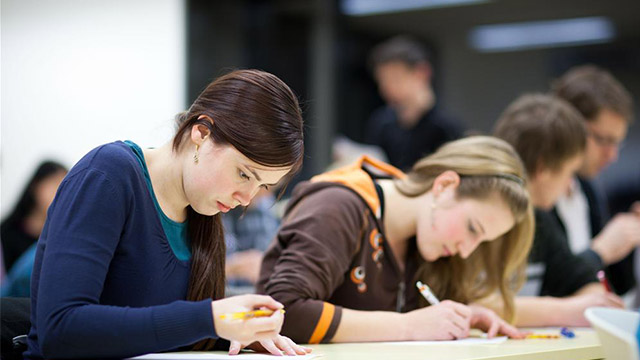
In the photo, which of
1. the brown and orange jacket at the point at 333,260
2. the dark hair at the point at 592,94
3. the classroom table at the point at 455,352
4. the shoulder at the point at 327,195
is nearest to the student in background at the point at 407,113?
the dark hair at the point at 592,94

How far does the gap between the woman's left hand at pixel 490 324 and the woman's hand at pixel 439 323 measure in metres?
0.11

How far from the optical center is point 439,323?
163 centimetres

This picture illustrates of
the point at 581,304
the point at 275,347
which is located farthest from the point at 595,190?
the point at 275,347

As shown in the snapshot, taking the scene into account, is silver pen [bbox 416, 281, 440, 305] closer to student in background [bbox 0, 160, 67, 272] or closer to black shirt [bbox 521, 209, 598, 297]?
black shirt [bbox 521, 209, 598, 297]

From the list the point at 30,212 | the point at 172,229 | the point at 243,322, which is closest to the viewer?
the point at 243,322

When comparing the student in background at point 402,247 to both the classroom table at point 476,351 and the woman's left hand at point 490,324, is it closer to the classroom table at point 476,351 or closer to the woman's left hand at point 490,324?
the woman's left hand at point 490,324

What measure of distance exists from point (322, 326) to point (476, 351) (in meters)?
0.32

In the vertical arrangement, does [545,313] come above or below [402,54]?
below

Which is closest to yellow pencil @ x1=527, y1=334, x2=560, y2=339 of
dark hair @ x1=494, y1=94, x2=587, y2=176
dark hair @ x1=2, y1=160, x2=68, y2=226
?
dark hair @ x1=494, y1=94, x2=587, y2=176

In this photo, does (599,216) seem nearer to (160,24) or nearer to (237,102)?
(237,102)

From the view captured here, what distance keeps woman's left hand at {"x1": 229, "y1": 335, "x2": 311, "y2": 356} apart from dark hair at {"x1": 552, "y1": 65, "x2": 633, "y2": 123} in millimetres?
1876

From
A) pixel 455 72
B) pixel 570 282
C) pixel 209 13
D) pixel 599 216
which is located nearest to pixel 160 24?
pixel 209 13

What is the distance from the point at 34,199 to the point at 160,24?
5.77 ft

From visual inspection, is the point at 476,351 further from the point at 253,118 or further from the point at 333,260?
the point at 253,118
